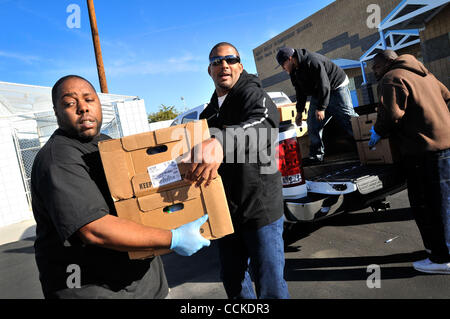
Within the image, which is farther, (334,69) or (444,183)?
(334,69)

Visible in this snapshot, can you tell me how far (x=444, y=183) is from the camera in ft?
8.48

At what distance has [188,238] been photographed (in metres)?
1.34

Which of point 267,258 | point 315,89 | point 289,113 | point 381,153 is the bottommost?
point 267,258

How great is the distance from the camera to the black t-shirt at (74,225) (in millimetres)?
1138

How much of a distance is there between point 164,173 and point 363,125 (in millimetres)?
3123

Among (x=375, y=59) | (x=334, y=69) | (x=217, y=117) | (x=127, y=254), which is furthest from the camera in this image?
(x=334, y=69)

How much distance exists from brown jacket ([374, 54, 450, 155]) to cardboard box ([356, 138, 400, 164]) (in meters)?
0.79

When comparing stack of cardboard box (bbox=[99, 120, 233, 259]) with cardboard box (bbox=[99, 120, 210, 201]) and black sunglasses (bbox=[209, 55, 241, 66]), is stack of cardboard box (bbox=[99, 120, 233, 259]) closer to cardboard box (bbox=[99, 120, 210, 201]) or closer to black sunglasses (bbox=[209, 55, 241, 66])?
cardboard box (bbox=[99, 120, 210, 201])

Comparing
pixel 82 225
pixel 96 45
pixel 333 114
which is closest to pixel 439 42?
→ pixel 333 114

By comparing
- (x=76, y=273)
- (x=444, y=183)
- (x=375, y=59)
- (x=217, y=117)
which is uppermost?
(x=375, y=59)

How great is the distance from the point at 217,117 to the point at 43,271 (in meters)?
1.27

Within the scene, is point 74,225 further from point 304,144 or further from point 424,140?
point 304,144
